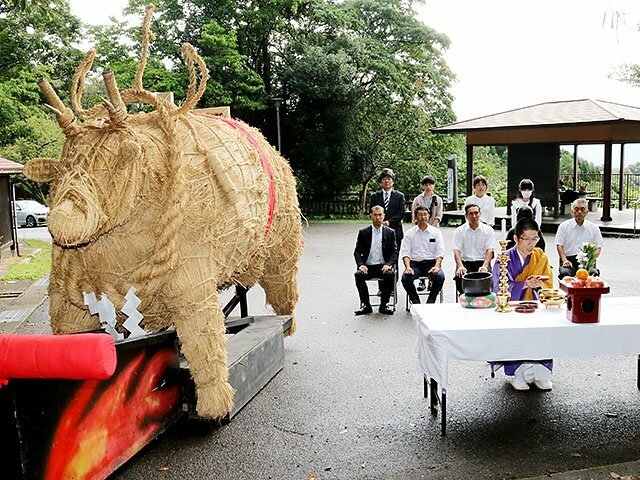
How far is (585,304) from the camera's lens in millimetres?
4461

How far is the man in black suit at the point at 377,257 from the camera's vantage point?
26.9 ft

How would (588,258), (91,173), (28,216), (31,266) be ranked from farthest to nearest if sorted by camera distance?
(28,216), (31,266), (588,258), (91,173)

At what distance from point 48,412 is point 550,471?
116 inches

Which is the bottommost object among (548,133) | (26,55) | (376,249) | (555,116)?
(376,249)

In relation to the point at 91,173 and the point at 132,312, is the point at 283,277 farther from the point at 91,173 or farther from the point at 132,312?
the point at 91,173

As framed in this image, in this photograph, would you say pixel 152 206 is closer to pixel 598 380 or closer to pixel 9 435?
pixel 9 435

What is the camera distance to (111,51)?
68.9 ft

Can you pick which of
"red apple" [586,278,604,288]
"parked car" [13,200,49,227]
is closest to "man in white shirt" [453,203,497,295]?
"red apple" [586,278,604,288]

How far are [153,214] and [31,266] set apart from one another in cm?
1068

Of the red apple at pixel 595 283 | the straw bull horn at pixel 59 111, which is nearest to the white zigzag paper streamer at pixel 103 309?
the straw bull horn at pixel 59 111

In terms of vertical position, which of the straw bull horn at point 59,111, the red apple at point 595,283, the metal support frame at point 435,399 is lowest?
the metal support frame at point 435,399

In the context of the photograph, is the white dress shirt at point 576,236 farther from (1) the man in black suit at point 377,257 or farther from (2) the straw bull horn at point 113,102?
(2) the straw bull horn at point 113,102

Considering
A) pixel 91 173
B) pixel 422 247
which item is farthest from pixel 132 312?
pixel 422 247

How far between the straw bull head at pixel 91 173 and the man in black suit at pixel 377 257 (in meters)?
4.55
